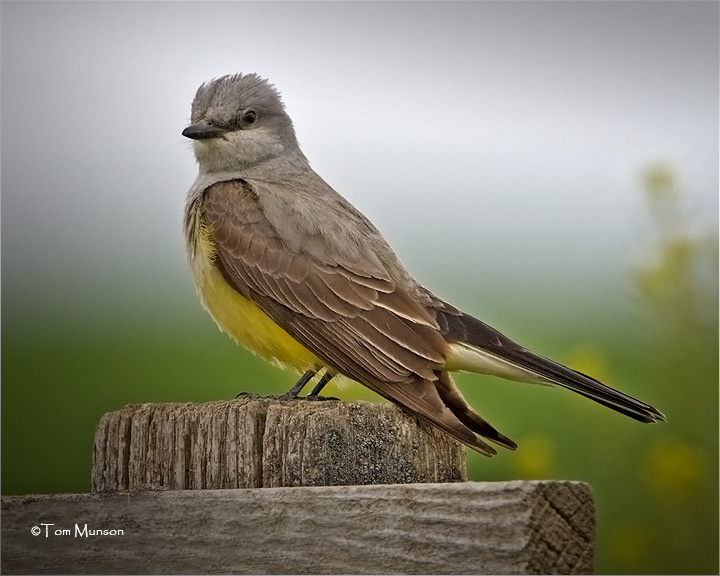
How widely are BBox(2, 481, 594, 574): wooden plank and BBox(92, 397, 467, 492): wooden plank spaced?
19 centimetres

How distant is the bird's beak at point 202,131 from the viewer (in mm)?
5344

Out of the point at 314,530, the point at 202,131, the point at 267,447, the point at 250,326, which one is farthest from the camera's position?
the point at 202,131

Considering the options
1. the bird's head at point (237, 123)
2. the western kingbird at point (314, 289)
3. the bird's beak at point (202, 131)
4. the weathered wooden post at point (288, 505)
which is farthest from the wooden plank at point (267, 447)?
the bird's head at point (237, 123)

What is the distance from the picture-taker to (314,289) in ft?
15.3

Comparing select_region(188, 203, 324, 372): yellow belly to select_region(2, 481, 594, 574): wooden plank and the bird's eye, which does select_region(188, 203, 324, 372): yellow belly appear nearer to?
the bird's eye

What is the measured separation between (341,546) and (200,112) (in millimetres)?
3397

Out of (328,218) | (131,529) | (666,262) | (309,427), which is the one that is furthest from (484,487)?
(666,262)

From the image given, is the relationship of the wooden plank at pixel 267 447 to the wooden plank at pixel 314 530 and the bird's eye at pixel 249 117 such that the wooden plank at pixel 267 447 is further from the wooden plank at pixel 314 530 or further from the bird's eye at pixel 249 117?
the bird's eye at pixel 249 117

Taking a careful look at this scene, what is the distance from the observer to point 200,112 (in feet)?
18.2

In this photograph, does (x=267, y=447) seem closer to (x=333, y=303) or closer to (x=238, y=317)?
(x=333, y=303)

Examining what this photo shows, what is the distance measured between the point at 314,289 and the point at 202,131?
4.38 feet

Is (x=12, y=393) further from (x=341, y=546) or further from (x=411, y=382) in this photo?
(x=341, y=546)

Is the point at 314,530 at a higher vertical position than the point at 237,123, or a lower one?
lower

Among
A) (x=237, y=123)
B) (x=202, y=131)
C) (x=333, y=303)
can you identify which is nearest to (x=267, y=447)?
(x=333, y=303)
